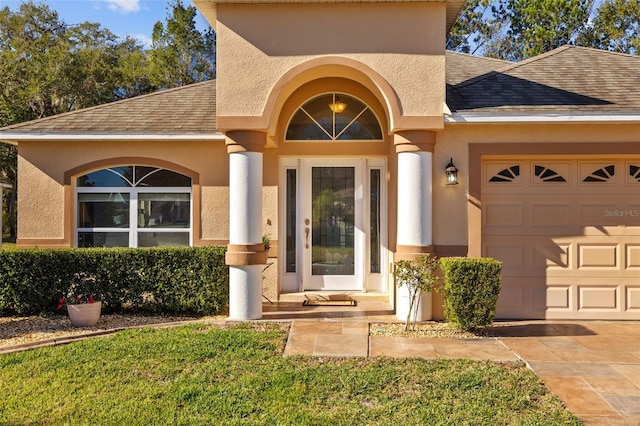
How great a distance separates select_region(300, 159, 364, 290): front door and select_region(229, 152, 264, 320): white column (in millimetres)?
1913

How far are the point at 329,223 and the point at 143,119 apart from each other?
442cm

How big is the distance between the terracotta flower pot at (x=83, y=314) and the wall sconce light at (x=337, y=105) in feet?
17.7

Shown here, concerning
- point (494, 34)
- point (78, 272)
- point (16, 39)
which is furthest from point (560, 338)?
point (16, 39)

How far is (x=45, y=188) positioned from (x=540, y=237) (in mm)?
9424

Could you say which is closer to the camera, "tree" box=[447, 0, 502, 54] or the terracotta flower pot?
the terracotta flower pot

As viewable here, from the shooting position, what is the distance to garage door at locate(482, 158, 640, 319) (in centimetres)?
764

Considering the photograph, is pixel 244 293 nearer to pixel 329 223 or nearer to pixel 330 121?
pixel 329 223

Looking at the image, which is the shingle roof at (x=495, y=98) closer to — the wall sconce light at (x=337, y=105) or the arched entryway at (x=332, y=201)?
the arched entryway at (x=332, y=201)

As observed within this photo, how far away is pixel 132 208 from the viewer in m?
9.40

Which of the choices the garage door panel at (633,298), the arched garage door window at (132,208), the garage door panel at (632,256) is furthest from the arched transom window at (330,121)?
the garage door panel at (633,298)

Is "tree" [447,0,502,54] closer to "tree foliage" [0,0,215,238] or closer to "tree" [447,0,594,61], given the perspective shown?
"tree" [447,0,594,61]

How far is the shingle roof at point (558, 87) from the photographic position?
7.59m

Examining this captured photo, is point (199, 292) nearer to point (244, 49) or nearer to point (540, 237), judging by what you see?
point (244, 49)

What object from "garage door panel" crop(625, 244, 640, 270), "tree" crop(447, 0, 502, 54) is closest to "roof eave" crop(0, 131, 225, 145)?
"garage door panel" crop(625, 244, 640, 270)
